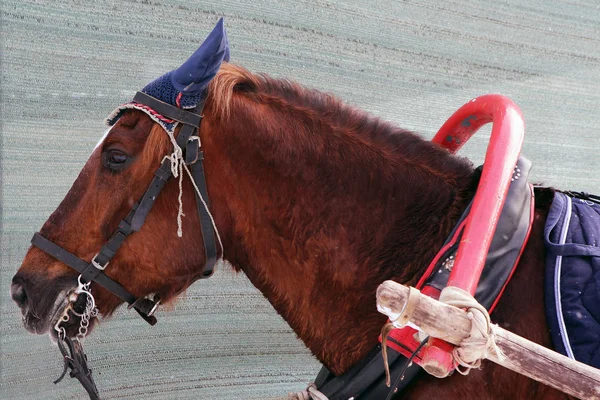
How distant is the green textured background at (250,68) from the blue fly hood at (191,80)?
31.2 inches

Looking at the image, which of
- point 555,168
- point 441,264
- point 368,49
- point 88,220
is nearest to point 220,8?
point 368,49

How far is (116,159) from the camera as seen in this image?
117 cm

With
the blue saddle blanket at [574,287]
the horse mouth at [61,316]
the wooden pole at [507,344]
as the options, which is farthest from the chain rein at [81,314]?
the blue saddle blanket at [574,287]

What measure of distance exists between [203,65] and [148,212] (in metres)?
0.34

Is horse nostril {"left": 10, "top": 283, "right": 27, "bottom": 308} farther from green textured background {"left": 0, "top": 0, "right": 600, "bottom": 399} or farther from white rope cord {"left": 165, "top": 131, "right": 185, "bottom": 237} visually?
green textured background {"left": 0, "top": 0, "right": 600, "bottom": 399}

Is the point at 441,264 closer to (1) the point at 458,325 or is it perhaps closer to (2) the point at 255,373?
(1) the point at 458,325

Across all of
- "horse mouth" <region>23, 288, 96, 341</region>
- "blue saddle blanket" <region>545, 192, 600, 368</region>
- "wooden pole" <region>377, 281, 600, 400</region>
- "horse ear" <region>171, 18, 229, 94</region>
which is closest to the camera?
"wooden pole" <region>377, 281, 600, 400</region>

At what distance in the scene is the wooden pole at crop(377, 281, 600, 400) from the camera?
80 centimetres

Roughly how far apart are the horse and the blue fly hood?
0.07 feet

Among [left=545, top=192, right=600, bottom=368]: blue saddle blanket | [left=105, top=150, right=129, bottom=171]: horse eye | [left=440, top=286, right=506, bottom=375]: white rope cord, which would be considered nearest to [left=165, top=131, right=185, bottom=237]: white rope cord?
[left=105, top=150, right=129, bottom=171]: horse eye

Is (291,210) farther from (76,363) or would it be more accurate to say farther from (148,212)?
(76,363)

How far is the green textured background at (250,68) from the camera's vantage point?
1809mm

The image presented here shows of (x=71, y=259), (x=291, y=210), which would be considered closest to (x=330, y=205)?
(x=291, y=210)

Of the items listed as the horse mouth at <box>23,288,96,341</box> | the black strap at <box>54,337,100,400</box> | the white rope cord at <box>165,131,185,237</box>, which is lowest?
the black strap at <box>54,337,100,400</box>
